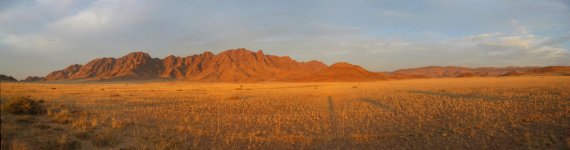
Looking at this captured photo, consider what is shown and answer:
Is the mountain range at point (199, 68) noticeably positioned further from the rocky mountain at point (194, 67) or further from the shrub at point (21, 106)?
the shrub at point (21, 106)

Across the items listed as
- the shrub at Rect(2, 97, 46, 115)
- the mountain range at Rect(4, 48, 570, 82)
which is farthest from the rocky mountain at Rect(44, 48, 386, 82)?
the shrub at Rect(2, 97, 46, 115)

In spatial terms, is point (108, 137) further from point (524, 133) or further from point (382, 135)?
point (524, 133)

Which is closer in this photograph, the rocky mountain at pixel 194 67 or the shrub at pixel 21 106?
the shrub at pixel 21 106

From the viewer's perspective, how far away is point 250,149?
9.27 metres

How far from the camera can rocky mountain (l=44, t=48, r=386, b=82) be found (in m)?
152

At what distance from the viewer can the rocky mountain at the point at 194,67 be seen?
500ft

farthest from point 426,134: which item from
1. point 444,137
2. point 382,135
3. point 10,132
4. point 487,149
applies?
point 10,132

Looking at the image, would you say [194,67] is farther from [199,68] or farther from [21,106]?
[21,106]

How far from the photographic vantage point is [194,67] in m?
175

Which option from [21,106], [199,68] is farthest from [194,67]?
[21,106]

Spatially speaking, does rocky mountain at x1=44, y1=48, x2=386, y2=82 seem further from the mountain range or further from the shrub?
the shrub

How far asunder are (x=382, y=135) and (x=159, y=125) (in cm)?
766

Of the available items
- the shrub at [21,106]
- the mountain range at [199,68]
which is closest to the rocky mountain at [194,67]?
the mountain range at [199,68]

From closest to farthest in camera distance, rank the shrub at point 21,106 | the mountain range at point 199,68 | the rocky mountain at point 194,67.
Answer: the shrub at point 21,106
the mountain range at point 199,68
the rocky mountain at point 194,67
